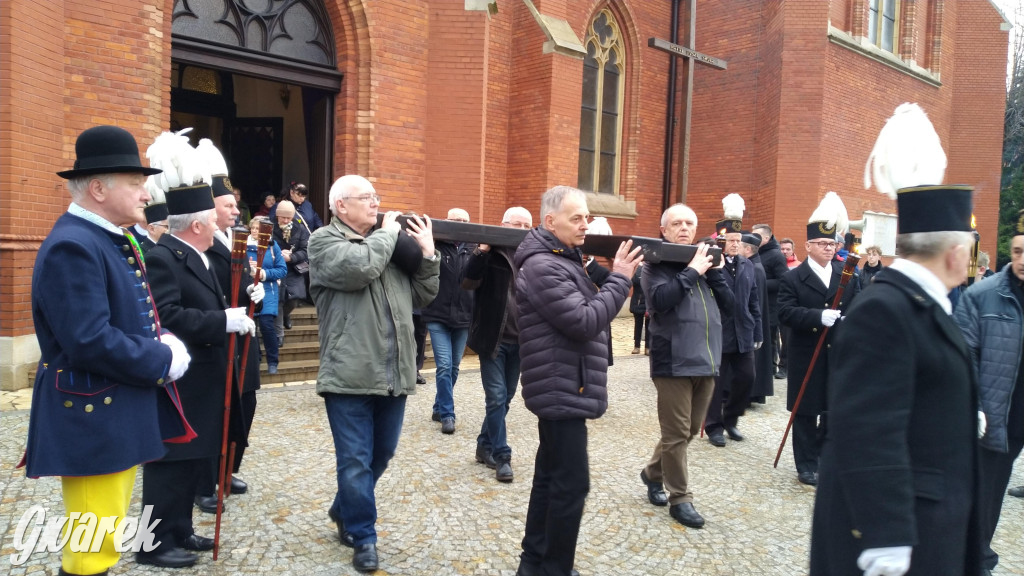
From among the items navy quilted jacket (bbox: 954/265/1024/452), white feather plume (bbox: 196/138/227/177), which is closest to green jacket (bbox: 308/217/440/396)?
white feather plume (bbox: 196/138/227/177)

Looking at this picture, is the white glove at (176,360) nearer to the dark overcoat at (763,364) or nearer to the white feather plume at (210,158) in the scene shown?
the white feather plume at (210,158)

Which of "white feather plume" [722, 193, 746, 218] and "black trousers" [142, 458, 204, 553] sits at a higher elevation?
"white feather plume" [722, 193, 746, 218]

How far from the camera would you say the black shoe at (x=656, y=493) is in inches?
191

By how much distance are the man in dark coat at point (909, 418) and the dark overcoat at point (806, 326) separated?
3231 mm

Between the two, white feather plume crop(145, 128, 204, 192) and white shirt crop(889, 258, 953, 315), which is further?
white feather plume crop(145, 128, 204, 192)

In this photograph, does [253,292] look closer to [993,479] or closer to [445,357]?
[445,357]

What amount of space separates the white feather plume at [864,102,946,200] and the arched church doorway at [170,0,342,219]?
8919mm

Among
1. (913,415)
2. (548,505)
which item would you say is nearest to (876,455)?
(913,415)

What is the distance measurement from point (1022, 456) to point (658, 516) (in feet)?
15.1

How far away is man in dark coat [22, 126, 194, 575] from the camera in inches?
99.5

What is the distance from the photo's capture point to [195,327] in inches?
137

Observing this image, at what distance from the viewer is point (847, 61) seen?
16469 millimetres

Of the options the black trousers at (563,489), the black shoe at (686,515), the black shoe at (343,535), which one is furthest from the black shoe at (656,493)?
the black shoe at (343,535)

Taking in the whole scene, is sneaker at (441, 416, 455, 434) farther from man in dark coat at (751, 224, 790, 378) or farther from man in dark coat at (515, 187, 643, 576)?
man in dark coat at (751, 224, 790, 378)
